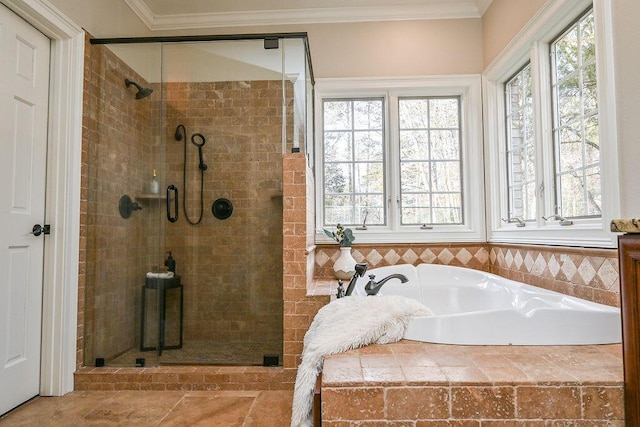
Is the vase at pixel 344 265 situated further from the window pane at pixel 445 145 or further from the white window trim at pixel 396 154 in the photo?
the window pane at pixel 445 145

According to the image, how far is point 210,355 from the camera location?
2.59 meters

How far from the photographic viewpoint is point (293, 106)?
2646 millimetres

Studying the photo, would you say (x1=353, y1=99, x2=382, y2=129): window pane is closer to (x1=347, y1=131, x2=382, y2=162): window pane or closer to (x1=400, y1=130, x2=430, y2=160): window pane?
(x1=347, y1=131, x2=382, y2=162): window pane

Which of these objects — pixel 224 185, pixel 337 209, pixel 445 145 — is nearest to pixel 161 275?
pixel 224 185

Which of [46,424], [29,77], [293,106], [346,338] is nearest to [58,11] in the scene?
[29,77]

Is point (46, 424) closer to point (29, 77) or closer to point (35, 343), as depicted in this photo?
point (35, 343)

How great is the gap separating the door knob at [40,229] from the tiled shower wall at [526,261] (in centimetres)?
181

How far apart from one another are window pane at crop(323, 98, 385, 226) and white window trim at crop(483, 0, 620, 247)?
0.87m

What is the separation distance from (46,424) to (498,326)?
2111mm

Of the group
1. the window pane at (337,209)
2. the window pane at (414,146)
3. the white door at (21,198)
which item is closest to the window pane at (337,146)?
the window pane at (337,209)

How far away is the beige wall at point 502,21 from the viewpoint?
7.95 feet

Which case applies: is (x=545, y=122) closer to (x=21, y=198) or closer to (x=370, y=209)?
(x=370, y=209)

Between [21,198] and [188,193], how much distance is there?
102 centimetres

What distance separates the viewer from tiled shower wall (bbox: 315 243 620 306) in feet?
5.92
